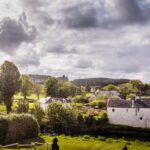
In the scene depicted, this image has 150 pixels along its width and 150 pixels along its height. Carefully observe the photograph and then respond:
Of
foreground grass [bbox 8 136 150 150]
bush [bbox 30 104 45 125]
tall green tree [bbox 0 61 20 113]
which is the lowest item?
foreground grass [bbox 8 136 150 150]

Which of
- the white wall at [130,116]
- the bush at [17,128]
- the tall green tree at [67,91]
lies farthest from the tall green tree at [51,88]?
the bush at [17,128]

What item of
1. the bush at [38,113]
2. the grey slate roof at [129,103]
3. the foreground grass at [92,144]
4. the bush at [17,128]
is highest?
the grey slate roof at [129,103]

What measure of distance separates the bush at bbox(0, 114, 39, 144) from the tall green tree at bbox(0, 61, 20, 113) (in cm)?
2902

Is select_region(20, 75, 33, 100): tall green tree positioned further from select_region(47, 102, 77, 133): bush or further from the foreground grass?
the foreground grass

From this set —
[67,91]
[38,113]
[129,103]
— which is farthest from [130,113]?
[67,91]

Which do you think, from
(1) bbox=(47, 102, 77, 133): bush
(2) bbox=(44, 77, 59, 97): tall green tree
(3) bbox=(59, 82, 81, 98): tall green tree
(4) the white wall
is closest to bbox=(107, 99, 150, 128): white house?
(4) the white wall

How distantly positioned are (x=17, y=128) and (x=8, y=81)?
116 feet

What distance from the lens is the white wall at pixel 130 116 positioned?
3809 inches

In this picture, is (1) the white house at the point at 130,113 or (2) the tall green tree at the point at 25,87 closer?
(1) the white house at the point at 130,113

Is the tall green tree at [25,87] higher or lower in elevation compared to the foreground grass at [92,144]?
higher

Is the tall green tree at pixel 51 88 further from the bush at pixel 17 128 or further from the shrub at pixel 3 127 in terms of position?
the shrub at pixel 3 127

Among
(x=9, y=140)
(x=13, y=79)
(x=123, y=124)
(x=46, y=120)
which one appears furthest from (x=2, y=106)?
(x=9, y=140)

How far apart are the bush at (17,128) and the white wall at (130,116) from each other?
38006 millimetres

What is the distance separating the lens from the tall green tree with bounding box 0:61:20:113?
307 ft
